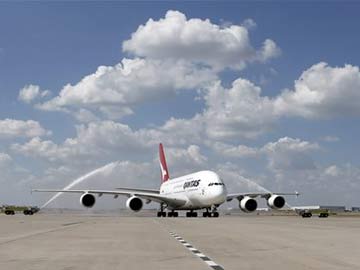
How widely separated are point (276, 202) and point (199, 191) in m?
9.33

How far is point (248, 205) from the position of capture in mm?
69312

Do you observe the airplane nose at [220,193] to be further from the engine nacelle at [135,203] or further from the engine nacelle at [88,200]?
the engine nacelle at [88,200]

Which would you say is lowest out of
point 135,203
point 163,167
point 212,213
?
point 212,213

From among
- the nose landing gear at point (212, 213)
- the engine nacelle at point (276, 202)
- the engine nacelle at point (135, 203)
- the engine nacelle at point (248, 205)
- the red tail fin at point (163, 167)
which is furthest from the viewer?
the red tail fin at point (163, 167)

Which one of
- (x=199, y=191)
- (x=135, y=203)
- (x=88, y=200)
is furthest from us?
(x=135, y=203)

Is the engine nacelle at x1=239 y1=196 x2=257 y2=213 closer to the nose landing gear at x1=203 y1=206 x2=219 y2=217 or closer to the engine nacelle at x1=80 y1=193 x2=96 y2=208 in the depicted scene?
the nose landing gear at x1=203 y1=206 x2=219 y2=217

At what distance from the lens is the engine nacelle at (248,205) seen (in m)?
69.1

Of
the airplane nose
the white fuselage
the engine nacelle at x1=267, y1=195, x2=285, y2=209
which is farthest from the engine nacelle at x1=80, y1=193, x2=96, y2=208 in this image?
the engine nacelle at x1=267, y1=195, x2=285, y2=209

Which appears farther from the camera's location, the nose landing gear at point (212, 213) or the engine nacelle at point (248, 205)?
the engine nacelle at point (248, 205)

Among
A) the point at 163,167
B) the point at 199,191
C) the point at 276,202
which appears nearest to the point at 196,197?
the point at 199,191

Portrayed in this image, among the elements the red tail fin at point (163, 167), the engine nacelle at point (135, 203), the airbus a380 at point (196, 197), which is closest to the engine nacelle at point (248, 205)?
the airbus a380 at point (196, 197)

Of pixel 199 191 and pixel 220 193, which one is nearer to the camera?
pixel 220 193

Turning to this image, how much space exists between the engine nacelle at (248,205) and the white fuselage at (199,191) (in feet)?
15.1

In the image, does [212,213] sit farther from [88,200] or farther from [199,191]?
[88,200]
